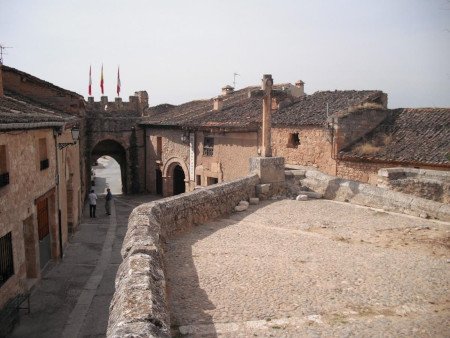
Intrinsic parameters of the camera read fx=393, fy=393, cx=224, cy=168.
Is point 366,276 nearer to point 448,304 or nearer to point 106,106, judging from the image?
point 448,304

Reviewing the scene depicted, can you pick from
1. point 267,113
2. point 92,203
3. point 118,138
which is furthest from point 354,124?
point 118,138

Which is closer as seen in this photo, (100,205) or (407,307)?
(407,307)

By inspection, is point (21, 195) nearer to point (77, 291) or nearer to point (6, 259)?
point (6, 259)

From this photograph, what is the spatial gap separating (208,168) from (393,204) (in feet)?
43.1

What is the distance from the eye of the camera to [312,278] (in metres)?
5.55

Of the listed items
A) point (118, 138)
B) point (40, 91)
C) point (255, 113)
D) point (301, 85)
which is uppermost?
point (301, 85)

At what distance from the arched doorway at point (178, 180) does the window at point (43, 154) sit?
13165 mm

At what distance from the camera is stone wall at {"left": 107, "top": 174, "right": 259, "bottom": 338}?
10.8 feet

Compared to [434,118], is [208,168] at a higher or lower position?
lower

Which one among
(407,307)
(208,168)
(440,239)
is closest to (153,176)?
(208,168)

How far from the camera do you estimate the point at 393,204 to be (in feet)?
30.5

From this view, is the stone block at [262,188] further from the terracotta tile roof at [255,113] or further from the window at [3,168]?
the terracotta tile roof at [255,113]

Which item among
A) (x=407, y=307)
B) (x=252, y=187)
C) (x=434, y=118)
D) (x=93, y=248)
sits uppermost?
(x=434, y=118)

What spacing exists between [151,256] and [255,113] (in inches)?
634
